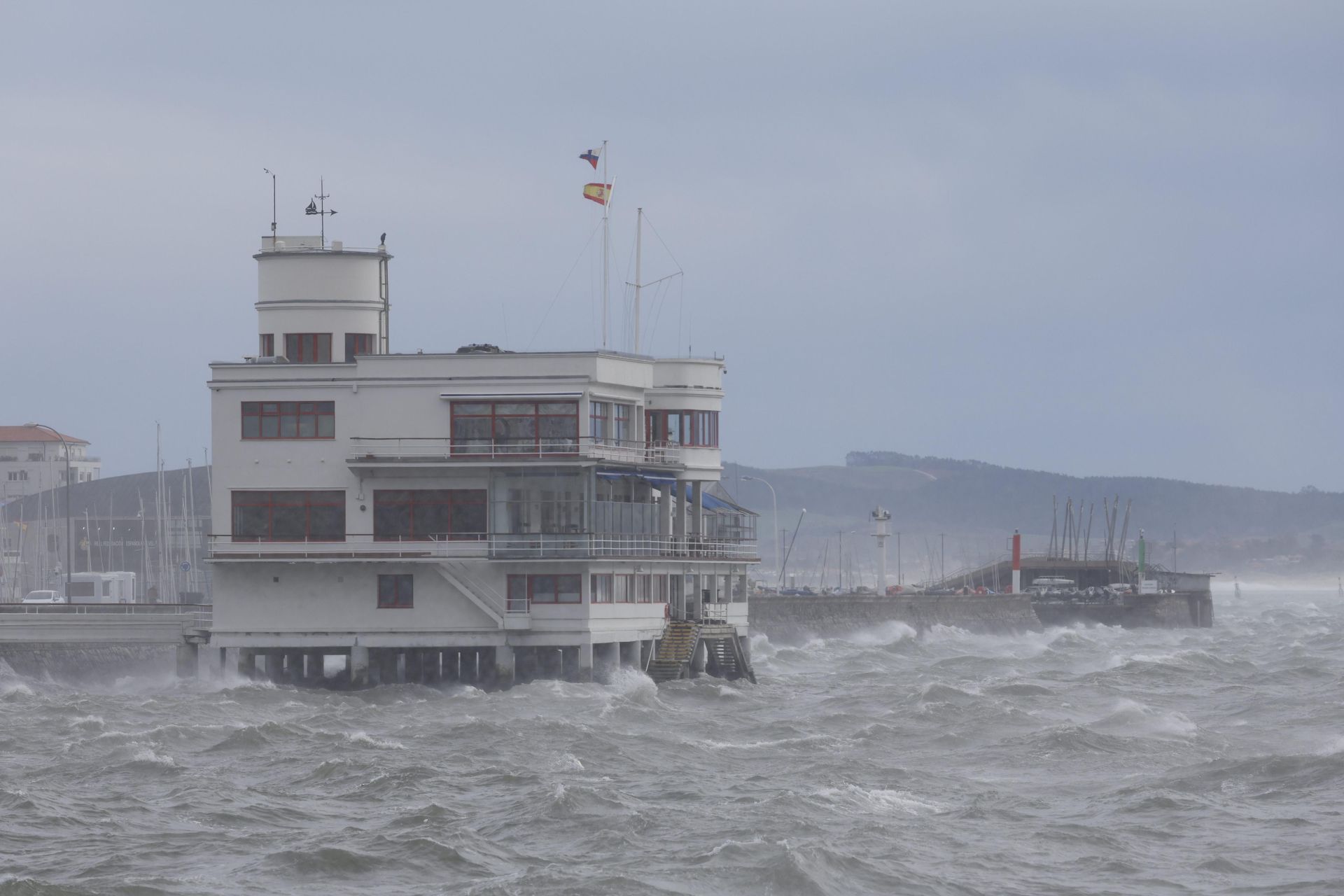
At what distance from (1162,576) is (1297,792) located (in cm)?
15061

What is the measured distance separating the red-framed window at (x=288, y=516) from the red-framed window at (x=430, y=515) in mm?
1318

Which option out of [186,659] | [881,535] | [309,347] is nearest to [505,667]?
[186,659]

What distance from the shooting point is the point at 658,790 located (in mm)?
42500

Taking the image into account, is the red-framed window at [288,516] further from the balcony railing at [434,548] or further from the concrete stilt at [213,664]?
the concrete stilt at [213,664]

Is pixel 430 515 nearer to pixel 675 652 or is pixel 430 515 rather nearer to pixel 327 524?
pixel 327 524

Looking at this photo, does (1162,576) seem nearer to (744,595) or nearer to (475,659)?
(744,595)

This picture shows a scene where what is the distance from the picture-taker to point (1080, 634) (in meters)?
148

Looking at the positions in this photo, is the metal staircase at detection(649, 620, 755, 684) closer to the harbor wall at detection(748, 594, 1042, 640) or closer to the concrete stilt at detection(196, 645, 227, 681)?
the concrete stilt at detection(196, 645, 227, 681)

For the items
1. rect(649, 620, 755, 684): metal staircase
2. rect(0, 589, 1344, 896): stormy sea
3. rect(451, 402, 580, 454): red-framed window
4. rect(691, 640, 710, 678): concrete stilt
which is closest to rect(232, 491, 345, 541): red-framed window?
rect(451, 402, 580, 454): red-framed window

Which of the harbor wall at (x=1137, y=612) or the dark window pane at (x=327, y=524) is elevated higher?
the dark window pane at (x=327, y=524)

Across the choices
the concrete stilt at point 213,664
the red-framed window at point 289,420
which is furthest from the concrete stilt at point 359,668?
the red-framed window at point 289,420

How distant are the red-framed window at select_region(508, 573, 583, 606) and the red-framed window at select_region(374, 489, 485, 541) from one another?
1971mm

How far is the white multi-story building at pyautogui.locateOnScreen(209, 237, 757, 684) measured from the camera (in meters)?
65.7

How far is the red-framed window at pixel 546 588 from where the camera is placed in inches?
2596
